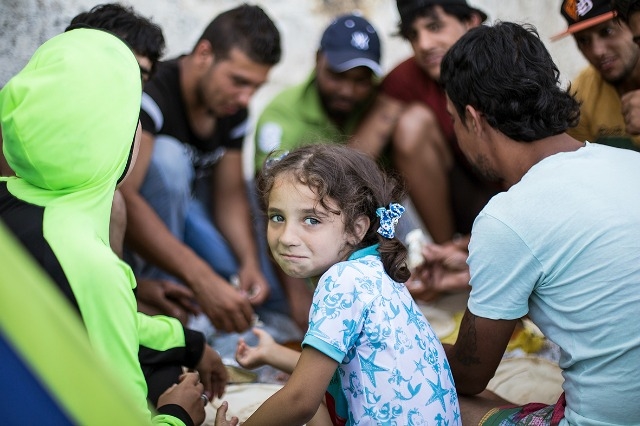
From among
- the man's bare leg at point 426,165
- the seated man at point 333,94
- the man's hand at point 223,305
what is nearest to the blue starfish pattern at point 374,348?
the man's hand at point 223,305

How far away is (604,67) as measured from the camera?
11.3 ft

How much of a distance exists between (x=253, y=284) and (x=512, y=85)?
175cm

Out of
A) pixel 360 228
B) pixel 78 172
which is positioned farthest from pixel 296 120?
pixel 78 172

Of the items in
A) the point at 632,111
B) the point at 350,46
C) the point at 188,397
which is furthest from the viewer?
the point at 350,46

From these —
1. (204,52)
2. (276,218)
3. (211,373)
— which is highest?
(204,52)

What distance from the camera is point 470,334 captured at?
2215 millimetres

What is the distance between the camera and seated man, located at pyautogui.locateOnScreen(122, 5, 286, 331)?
329 cm

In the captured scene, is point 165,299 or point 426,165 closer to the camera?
point 165,299

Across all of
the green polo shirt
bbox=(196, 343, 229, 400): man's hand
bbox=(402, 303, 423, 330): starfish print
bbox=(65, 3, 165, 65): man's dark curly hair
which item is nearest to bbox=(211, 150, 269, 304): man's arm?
the green polo shirt

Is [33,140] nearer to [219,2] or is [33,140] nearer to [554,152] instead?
[554,152]

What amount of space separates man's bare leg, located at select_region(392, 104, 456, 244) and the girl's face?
5.18ft

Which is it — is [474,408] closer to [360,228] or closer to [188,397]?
[360,228]

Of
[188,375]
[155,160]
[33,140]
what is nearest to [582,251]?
[188,375]

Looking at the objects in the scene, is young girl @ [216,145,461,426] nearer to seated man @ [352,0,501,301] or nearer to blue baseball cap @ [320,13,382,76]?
seated man @ [352,0,501,301]
